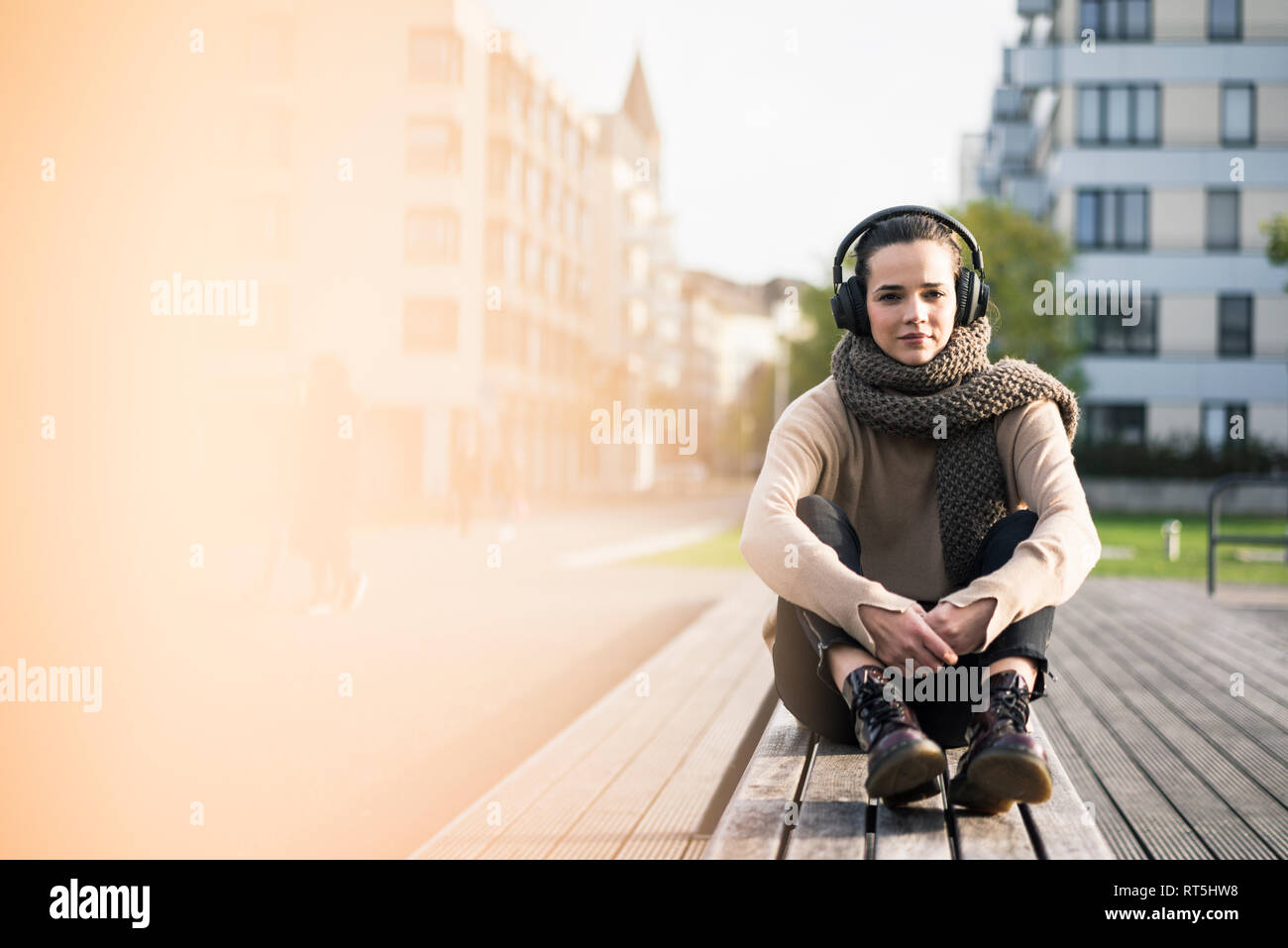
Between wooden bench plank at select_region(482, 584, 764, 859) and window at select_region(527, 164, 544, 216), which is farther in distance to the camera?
window at select_region(527, 164, 544, 216)

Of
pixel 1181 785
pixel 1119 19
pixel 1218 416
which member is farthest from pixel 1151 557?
pixel 1119 19

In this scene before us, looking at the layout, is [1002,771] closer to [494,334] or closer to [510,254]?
[494,334]

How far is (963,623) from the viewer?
2682mm

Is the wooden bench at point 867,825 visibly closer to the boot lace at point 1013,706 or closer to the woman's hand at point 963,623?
the boot lace at point 1013,706

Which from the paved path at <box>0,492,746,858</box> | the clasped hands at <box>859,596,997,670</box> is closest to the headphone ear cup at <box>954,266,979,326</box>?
the clasped hands at <box>859,596,997,670</box>

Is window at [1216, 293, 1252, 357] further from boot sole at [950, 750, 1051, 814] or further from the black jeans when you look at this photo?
boot sole at [950, 750, 1051, 814]

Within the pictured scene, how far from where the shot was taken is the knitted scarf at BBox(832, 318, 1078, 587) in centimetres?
308

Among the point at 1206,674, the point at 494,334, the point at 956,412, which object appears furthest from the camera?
the point at 494,334

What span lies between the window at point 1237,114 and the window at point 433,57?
1007 inches

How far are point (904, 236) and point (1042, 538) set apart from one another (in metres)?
0.90

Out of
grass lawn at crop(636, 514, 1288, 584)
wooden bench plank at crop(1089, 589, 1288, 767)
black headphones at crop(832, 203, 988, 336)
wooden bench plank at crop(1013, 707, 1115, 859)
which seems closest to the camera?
wooden bench plank at crop(1013, 707, 1115, 859)

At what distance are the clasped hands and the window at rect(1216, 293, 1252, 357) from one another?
40744 millimetres

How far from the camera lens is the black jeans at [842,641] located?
109 inches

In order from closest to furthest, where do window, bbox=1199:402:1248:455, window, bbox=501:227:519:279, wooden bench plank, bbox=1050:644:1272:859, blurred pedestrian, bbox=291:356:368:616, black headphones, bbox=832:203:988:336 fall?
black headphones, bbox=832:203:988:336, wooden bench plank, bbox=1050:644:1272:859, blurred pedestrian, bbox=291:356:368:616, window, bbox=1199:402:1248:455, window, bbox=501:227:519:279
